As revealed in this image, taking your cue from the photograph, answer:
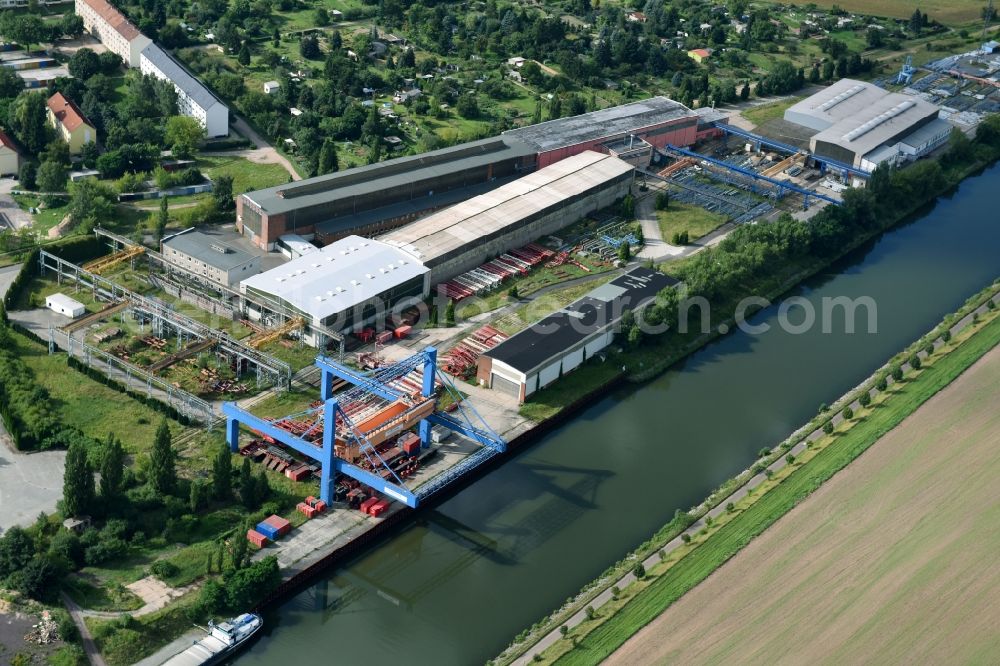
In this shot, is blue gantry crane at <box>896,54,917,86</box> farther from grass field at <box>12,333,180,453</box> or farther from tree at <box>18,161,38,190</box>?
grass field at <box>12,333,180,453</box>

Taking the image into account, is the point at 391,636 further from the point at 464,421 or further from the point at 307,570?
the point at 464,421

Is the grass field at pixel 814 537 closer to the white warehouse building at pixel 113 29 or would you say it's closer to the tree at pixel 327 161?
the tree at pixel 327 161

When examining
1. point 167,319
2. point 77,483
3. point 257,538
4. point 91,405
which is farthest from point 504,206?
point 77,483

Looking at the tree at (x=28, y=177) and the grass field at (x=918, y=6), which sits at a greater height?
the grass field at (x=918, y=6)

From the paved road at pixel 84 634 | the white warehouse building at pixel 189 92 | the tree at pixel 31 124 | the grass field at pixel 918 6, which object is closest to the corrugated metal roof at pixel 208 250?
the tree at pixel 31 124

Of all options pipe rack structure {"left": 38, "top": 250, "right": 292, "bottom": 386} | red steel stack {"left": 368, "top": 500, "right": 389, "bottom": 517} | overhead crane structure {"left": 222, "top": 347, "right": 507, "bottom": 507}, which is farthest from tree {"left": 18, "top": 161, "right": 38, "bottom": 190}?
red steel stack {"left": 368, "top": 500, "right": 389, "bottom": 517}
